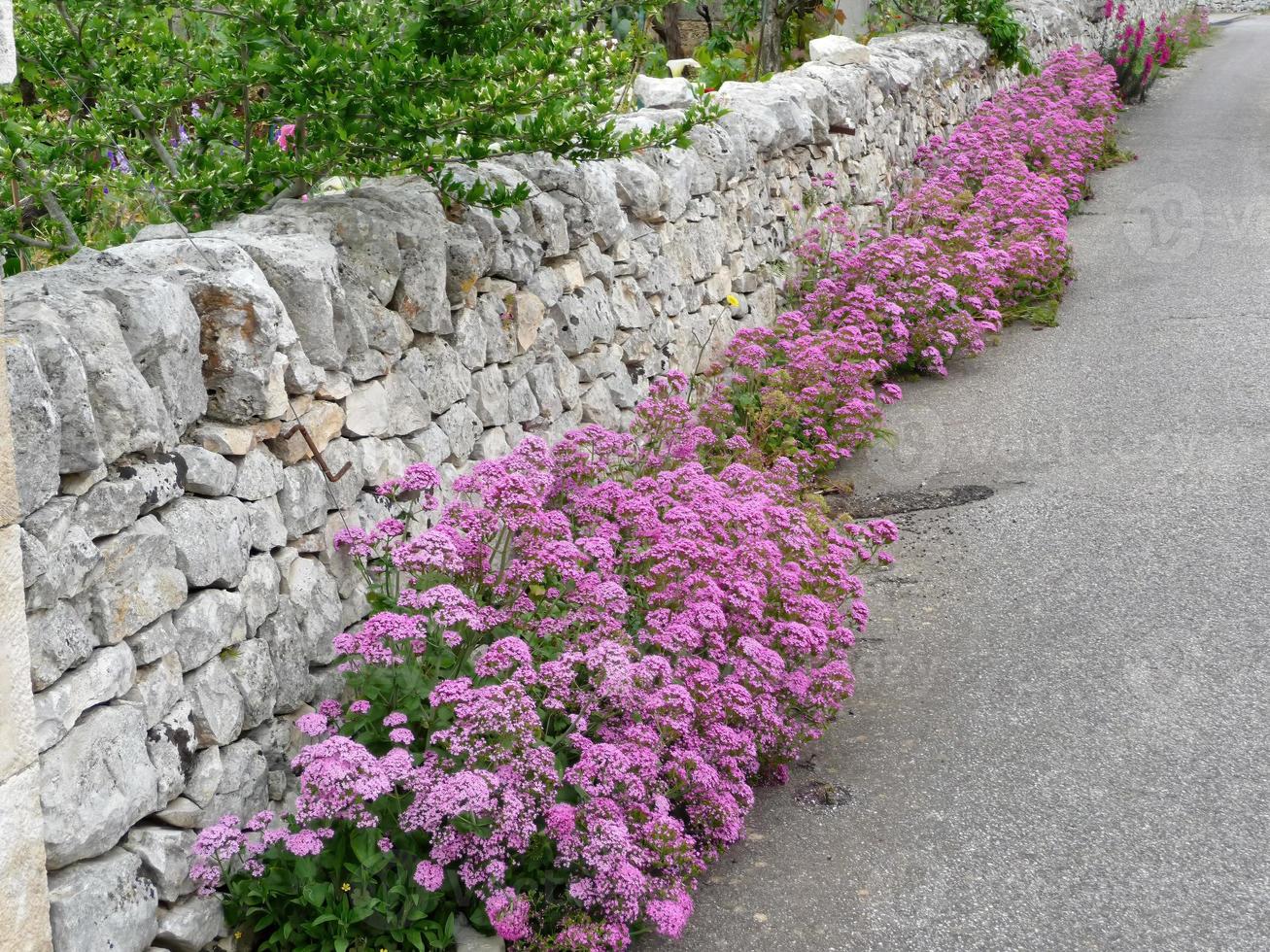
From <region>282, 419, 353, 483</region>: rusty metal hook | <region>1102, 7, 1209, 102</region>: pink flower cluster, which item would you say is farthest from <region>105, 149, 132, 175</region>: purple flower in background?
<region>1102, 7, 1209, 102</region>: pink flower cluster

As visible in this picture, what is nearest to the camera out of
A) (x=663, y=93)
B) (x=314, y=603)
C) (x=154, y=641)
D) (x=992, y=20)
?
(x=154, y=641)

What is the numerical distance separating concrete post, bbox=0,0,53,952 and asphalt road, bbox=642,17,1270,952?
178 cm

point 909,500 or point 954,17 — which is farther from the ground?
point 954,17

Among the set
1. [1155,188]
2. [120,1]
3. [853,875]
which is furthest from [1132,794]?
[1155,188]

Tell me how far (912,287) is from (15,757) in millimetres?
7124

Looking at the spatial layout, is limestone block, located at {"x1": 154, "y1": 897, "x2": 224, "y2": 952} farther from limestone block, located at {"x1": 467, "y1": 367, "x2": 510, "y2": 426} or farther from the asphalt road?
limestone block, located at {"x1": 467, "y1": 367, "x2": 510, "y2": 426}

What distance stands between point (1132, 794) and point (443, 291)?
3.03 meters

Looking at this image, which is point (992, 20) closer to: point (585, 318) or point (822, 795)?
point (585, 318)

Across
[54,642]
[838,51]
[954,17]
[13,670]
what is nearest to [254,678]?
[54,642]

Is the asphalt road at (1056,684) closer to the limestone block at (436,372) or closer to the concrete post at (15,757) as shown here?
the concrete post at (15,757)

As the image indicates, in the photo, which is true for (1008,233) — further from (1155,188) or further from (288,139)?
(288,139)

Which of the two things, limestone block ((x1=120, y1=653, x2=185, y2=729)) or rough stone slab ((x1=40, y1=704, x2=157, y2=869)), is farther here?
limestone block ((x1=120, y1=653, x2=185, y2=729))

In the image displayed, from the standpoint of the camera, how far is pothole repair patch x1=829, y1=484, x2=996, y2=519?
21.5 feet

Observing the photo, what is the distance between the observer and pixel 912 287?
8.46m
